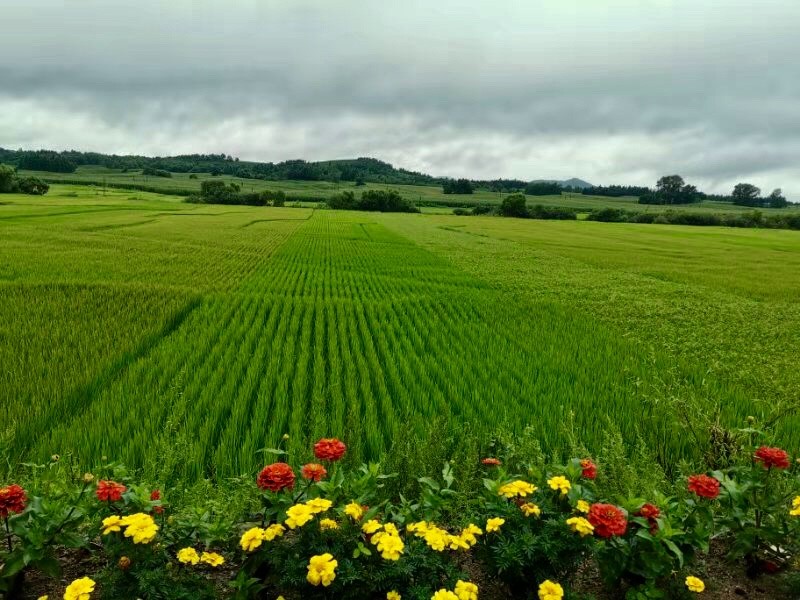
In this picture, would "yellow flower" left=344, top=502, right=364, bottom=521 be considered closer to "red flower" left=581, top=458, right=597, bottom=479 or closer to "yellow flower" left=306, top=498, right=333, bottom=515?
"yellow flower" left=306, top=498, right=333, bottom=515

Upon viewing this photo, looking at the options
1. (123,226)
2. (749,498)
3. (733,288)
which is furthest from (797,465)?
(123,226)

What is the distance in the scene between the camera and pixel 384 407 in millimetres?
5684

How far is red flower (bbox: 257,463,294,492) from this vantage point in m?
2.51

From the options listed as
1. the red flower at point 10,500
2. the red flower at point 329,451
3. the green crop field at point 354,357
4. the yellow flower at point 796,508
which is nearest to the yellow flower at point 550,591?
the red flower at point 329,451

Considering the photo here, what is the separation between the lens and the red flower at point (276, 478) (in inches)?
98.8

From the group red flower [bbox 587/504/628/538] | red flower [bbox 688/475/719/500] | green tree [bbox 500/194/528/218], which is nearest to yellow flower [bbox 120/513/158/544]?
red flower [bbox 587/504/628/538]

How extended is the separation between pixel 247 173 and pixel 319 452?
157971 mm

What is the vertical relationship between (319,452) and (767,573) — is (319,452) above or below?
above

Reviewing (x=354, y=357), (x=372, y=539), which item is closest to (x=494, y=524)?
(x=372, y=539)

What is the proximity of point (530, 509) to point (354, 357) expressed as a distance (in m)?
5.41

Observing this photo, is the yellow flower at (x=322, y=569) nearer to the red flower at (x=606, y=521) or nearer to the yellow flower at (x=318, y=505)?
the yellow flower at (x=318, y=505)

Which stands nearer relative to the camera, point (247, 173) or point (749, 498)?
point (749, 498)

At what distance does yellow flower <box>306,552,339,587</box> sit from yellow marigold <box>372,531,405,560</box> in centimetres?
23

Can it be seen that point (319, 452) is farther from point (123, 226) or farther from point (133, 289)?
point (123, 226)
